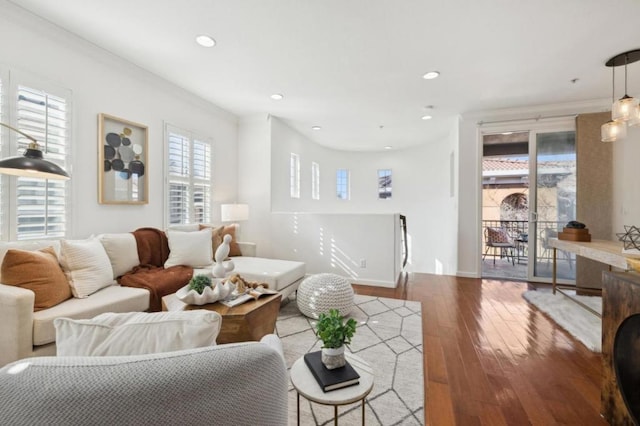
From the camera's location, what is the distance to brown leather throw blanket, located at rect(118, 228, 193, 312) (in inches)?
94.8

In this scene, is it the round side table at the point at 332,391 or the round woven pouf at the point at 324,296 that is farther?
the round woven pouf at the point at 324,296

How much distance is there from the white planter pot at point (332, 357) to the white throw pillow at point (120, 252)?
2.30 metres

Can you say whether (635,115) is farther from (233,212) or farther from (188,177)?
(188,177)

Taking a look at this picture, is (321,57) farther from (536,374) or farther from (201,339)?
(536,374)

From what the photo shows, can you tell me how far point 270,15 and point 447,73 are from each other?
80.8 inches

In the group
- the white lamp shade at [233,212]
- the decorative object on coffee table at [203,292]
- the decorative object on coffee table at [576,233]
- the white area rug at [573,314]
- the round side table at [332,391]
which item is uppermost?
the white lamp shade at [233,212]

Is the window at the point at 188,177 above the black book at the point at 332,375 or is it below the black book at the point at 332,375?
above

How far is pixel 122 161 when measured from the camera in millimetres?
3002

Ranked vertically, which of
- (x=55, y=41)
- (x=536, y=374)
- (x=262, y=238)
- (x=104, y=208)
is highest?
(x=55, y=41)

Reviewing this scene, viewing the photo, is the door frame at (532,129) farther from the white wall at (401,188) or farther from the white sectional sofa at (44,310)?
the white sectional sofa at (44,310)

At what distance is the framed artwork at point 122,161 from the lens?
110 inches

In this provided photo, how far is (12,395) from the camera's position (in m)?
0.45

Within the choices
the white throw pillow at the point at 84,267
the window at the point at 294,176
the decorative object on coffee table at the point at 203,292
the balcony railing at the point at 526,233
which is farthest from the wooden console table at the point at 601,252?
the window at the point at 294,176

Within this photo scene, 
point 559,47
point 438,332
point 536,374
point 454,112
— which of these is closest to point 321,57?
point 559,47
